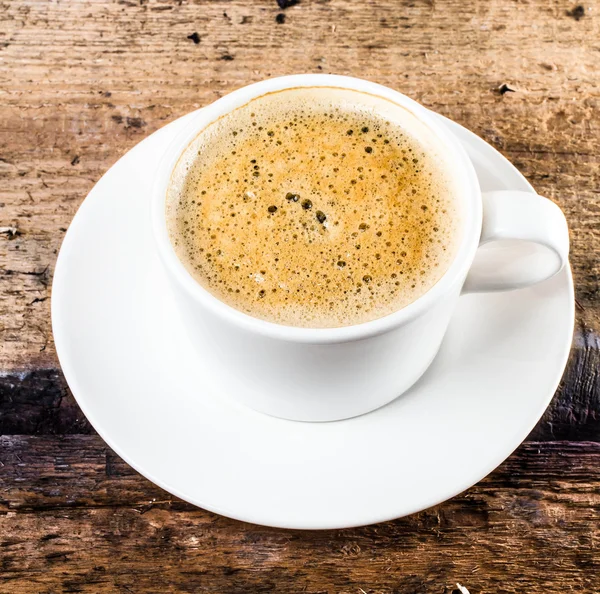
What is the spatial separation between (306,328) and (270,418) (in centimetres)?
23

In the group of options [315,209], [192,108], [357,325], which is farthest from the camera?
[192,108]

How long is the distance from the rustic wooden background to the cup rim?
382 millimetres

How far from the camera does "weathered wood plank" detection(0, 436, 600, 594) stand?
3.40 ft

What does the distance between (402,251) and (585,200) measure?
0.60 meters

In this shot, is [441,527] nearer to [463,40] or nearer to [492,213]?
[492,213]

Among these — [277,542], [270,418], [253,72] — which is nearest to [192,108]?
[253,72]

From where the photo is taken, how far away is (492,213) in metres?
0.93

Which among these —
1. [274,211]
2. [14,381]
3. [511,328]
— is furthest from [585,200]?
[14,381]

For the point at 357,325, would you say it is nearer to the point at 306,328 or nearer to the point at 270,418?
the point at 306,328

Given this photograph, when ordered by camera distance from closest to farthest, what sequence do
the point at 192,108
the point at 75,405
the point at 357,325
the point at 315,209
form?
the point at 357,325 < the point at 315,209 < the point at 75,405 < the point at 192,108

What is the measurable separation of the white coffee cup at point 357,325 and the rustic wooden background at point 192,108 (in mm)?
234

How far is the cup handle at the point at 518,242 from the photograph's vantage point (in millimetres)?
898

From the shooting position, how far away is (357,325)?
837mm

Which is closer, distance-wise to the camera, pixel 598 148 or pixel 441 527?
pixel 441 527
